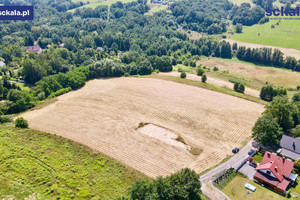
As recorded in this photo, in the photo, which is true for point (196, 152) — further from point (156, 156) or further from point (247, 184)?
point (247, 184)

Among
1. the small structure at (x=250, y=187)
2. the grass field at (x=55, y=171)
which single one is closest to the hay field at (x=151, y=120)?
the grass field at (x=55, y=171)

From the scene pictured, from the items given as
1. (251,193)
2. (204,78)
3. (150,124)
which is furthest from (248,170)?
(204,78)

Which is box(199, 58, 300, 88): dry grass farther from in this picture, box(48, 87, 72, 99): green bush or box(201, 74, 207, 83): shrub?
box(48, 87, 72, 99): green bush

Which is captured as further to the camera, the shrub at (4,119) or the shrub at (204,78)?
the shrub at (204,78)

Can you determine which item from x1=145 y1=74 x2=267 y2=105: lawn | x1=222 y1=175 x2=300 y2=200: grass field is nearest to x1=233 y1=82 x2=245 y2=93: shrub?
x1=145 y1=74 x2=267 y2=105: lawn

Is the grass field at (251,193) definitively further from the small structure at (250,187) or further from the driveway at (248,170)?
the driveway at (248,170)

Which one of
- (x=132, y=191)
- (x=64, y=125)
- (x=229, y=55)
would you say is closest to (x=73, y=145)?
(x=64, y=125)

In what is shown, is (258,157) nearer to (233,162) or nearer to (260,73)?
(233,162)
